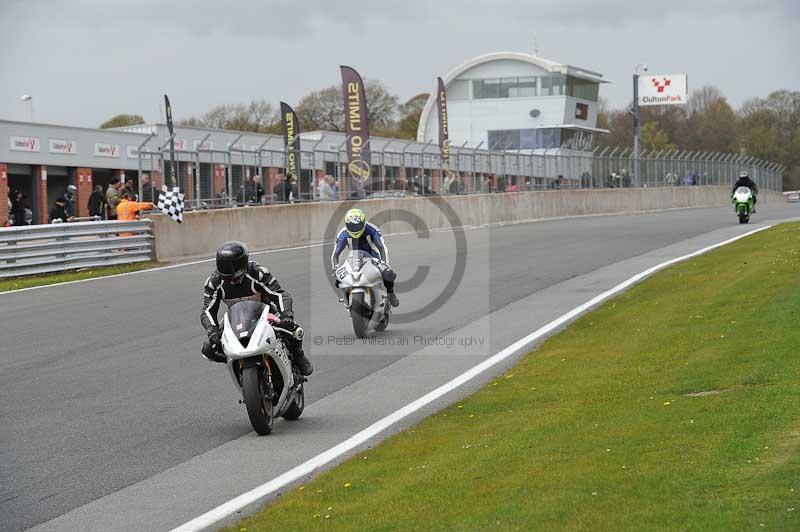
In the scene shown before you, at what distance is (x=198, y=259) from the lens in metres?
25.1

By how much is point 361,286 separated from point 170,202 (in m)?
12.2

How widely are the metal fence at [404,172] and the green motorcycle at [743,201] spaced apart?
944 centimetres

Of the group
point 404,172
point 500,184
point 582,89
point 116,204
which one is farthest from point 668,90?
point 116,204

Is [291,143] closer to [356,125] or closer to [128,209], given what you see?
[356,125]

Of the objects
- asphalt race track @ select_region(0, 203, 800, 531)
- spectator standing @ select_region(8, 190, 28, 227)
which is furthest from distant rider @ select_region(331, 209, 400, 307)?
spectator standing @ select_region(8, 190, 28, 227)

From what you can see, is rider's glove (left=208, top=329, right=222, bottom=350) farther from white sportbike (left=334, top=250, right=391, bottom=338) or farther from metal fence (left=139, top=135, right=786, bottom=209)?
metal fence (left=139, top=135, right=786, bottom=209)

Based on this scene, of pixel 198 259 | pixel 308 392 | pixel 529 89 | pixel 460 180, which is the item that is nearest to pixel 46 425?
pixel 308 392

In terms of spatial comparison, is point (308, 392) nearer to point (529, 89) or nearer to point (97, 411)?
point (97, 411)

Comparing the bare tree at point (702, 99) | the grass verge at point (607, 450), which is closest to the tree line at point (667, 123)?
the bare tree at point (702, 99)

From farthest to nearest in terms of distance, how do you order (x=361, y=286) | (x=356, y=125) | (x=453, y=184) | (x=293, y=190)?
(x=453, y=184)
(x=356, y=125)
(x=293, y=190)
(x=361, y=286)

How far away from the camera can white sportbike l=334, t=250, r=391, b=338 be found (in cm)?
1345

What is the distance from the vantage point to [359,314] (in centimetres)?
1370

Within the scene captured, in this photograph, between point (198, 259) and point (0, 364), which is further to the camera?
point (198, 259)

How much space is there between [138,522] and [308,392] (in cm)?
440
